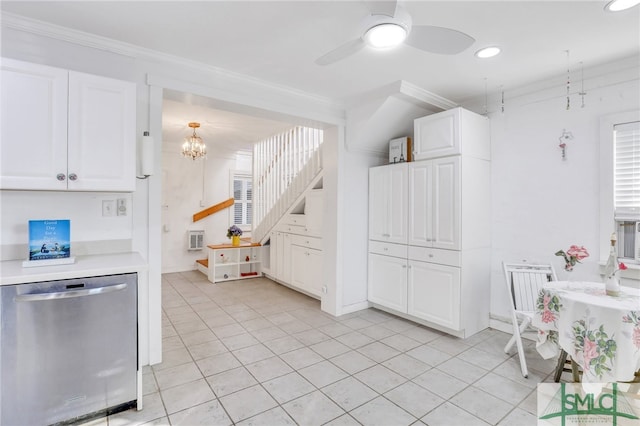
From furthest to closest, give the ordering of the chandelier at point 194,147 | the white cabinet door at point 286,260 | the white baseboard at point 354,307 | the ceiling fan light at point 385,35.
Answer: the white cabinet door at point 286,260 < the chandelier at point 194,147 < the white baseboard at point 354,307 < the ceiling fan light at point 385,35

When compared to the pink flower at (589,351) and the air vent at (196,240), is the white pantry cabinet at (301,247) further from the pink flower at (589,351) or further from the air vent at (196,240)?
the pink flower at (589,351)

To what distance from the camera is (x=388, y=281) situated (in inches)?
149

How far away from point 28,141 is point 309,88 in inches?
92.5

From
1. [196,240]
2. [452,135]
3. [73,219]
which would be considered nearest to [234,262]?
[196,240]

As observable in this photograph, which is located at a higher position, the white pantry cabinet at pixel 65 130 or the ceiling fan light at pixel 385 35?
the ceiling fan light at pixel 385 35

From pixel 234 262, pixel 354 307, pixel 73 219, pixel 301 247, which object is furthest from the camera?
pixel 234 262

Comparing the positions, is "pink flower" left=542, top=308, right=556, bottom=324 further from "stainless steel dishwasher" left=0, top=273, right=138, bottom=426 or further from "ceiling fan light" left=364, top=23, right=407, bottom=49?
"stainless steel dishwasher" left=0, top=273, right=138, bottom=426

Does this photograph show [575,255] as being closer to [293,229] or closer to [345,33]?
[345,33]

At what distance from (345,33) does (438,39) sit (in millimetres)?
751

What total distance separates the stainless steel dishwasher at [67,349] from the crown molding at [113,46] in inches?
68.7

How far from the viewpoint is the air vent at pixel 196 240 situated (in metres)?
6.41

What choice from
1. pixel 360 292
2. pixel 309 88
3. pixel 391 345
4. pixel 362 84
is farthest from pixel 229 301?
pixel 362 84

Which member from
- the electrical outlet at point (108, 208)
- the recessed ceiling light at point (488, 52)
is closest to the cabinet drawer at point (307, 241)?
the electrical outlet at point (108, 208)
